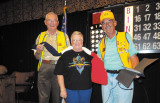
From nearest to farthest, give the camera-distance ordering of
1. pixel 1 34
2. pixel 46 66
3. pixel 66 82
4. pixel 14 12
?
pixel 66 82 < pixel 46 66 < pixel 14 12 < pixel 1 34

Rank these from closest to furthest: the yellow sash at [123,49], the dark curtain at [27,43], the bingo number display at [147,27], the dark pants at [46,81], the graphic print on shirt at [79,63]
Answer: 1. the graphic print on shirt at [79,63]
2. the yellow sash at [123,49]
3. the dark pants at [46,81]
4. the bingo number display at [147,27]
5. the dark curtain at [27,43]

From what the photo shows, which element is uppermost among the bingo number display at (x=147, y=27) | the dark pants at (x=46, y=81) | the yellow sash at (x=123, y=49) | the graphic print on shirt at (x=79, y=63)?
the bingo number display at (x=147, y=27)

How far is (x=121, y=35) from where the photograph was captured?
1737 millimetres

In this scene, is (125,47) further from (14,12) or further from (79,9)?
(14,12)

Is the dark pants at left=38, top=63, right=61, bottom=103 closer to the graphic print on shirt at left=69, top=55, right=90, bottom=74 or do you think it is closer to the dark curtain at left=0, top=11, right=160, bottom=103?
the graphic print on shirt at left=69, top=55, right=90, bottom=74

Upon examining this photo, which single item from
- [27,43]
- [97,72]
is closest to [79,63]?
[97,72]

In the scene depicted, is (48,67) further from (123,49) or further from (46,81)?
(123,49)

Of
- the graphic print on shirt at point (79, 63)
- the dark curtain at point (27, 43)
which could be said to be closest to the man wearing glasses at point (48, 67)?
the graphic print on shirt at point (79, 63)

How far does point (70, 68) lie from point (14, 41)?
4.04 metres

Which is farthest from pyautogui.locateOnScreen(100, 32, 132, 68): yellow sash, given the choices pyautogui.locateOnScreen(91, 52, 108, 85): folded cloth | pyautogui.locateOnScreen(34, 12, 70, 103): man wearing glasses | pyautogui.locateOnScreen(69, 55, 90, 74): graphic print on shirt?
pyautogui.locateOnScreen(34, 12, 70, 103): man wearing glasses

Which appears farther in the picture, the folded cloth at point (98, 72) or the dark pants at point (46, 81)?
the dark pants at point (46, 81)

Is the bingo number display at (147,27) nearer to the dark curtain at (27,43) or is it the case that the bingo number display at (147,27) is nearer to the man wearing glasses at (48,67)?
the dark curtain at (27,43)

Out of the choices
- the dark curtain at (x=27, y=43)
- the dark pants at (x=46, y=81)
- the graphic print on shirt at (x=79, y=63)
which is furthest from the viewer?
the dark curtain at (x=27, y=43)

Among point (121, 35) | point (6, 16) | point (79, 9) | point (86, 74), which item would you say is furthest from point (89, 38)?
point (6, 16)
